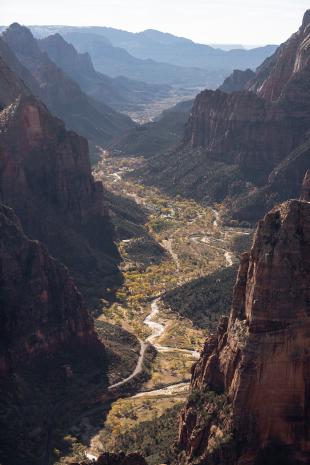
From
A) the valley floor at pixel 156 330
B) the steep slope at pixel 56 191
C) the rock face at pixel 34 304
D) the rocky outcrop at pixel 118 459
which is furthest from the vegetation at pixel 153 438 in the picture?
the steep slope at pixel 56 191

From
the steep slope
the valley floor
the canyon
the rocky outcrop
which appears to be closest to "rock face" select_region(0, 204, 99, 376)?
the canyon

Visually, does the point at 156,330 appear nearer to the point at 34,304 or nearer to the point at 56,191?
the point at 34,304

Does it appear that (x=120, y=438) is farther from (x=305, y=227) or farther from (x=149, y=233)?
(x=149, y=233)

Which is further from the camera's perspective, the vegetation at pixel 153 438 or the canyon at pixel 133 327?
the vegetation at pixel 153 438

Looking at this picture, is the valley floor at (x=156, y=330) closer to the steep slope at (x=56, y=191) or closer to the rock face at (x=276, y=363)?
the steep slope at (x=56, y=191)

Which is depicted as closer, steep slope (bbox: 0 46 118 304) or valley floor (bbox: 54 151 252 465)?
valley floor (bbox: 54 151 252 465)

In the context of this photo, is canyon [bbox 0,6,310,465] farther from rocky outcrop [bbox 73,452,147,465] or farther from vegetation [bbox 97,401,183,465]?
vegetation [bbox 97,401,183,465]

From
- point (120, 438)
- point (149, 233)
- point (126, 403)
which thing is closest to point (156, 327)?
point (126, 403)
